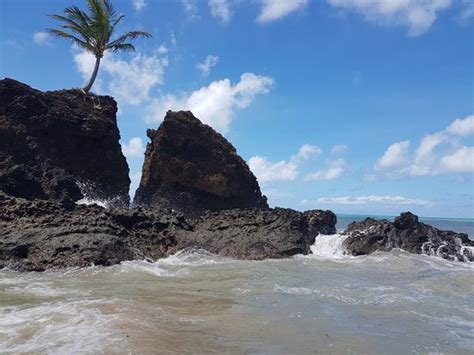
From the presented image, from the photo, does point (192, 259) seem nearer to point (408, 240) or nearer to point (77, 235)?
point (77, 235)

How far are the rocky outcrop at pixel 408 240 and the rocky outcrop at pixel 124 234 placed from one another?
6.24 feet

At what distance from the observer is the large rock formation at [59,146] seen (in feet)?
58.4

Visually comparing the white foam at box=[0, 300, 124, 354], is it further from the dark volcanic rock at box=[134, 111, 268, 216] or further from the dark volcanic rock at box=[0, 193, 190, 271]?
the dark volcanic rock at box=[134, 111, 268, 216]

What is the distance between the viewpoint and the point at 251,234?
15.9 metres

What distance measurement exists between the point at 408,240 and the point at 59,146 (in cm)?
1558

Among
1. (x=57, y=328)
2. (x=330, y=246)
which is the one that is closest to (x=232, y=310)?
(x=57, y=328)

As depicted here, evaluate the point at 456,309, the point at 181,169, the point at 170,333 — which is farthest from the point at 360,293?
the point at 181,169

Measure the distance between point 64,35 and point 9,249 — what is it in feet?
54.0

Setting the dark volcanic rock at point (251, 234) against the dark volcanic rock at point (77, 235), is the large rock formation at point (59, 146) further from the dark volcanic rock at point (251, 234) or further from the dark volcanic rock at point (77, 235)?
the dark volcanic rock at point (251, 234)

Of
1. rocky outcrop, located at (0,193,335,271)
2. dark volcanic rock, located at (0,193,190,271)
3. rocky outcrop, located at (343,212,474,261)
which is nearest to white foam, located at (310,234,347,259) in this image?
A: rocky outcrop, located at (343,212,474,261)

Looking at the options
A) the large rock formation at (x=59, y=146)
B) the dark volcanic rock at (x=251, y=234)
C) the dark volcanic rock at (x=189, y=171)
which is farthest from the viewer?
the dark volcanic rock at (x=189, y=171)

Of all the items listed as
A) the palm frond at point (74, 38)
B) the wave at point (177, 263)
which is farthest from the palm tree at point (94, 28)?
the wave at point (177, 263)

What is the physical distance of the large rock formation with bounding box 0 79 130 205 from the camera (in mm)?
17812

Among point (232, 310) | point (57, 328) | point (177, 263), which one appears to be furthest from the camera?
point (177, 263)
